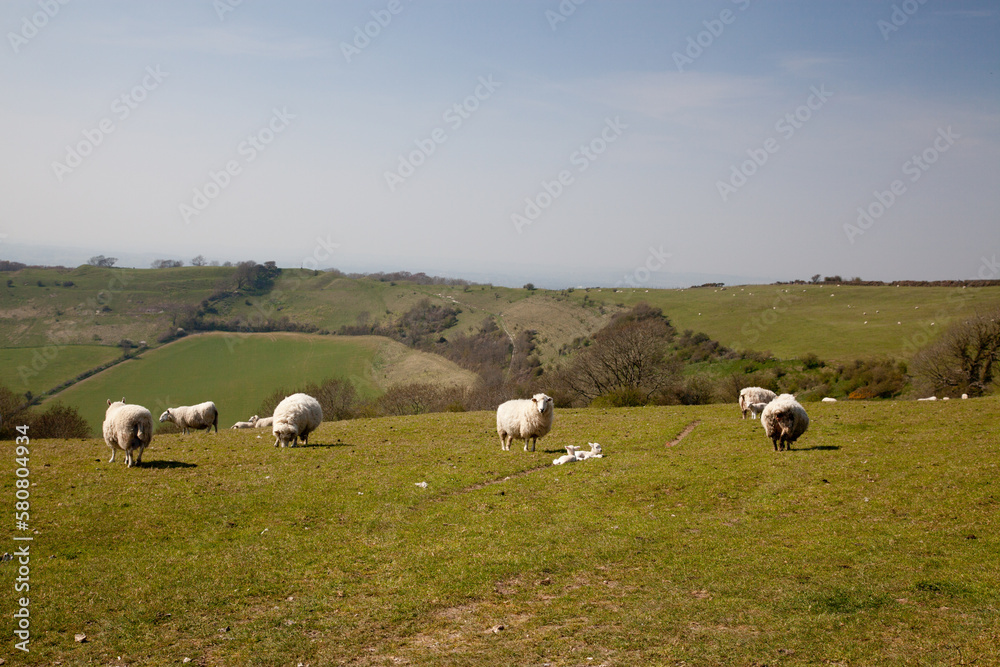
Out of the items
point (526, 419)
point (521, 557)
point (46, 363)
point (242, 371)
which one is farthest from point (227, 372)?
point (521, 557)

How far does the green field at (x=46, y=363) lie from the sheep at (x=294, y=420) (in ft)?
322

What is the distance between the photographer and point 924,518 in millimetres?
14492

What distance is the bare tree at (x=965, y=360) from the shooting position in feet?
160

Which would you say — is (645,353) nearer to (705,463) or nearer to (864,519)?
(705,463)

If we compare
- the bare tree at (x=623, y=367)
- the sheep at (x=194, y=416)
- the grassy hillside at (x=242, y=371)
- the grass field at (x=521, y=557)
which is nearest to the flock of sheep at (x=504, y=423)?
the grass field at (x=521, y=557)

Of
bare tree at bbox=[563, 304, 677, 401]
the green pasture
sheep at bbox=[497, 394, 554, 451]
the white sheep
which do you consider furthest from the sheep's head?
the green pasture

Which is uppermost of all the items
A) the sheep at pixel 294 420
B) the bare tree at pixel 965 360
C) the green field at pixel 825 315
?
the green field at pixel 825 315

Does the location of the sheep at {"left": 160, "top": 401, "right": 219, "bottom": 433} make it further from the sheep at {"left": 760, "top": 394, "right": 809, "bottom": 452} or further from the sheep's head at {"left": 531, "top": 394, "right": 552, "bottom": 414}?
the sheep at {"left": 760, "top": 394, "right": 809, "bottom": 452}

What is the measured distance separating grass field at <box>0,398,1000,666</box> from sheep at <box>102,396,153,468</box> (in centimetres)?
66

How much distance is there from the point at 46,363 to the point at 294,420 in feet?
382

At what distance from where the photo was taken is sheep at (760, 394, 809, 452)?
22.4m

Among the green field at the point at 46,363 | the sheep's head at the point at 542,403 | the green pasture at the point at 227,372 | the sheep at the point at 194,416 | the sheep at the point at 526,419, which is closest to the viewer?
the sheep's head at the point at 542,403

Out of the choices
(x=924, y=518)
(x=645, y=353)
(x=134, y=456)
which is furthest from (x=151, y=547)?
(x=645, y=353)

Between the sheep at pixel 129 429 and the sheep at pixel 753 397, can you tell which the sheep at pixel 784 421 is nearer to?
the sheep at pixel 753 397
